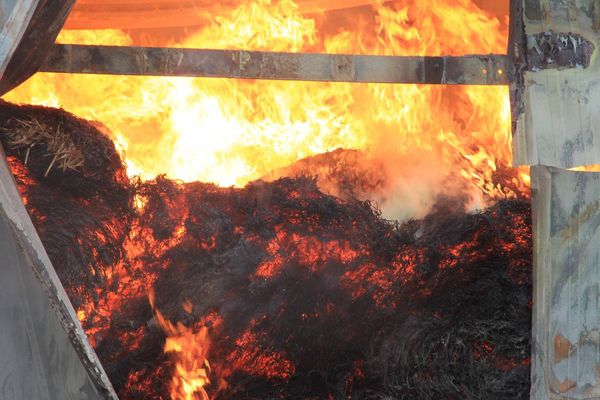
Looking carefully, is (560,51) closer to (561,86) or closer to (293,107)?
(561,86)

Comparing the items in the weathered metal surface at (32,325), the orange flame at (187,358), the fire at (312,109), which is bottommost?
the orange flame at (187,358)

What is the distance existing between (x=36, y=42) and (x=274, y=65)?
1.16m

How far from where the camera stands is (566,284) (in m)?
3.14

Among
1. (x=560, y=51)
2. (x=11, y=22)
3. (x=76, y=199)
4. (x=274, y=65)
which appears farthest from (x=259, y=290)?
(x=560, y=51)

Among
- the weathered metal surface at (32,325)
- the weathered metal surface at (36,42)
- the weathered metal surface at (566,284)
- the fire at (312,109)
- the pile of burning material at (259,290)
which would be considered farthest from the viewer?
the fire at (312,109)

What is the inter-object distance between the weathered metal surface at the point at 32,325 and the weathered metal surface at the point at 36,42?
0.53 m

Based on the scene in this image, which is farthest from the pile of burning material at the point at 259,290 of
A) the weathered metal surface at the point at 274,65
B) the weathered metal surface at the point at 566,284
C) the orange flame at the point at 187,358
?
the weathered metal surface at the point at 274,65

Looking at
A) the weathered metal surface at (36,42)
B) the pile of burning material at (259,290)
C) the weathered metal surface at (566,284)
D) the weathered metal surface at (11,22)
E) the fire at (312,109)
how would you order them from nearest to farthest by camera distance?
the weathered metal surface at (11,22) → the weathered metal surface at (36,42) → the weathered metal surface at (566,284) → the pile of burning material at (259,290) → the fire at (312,109)

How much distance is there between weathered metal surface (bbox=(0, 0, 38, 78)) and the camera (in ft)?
7.75

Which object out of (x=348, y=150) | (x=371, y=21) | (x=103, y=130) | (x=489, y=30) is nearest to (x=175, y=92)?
(x=103, y=130)

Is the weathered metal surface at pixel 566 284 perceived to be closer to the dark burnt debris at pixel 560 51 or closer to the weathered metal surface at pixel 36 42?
the dark burnt debris at pixel 560 51

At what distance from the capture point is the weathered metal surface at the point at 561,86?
3.14m

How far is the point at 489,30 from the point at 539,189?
61.0 inches

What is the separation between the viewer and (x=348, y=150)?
407 cm
